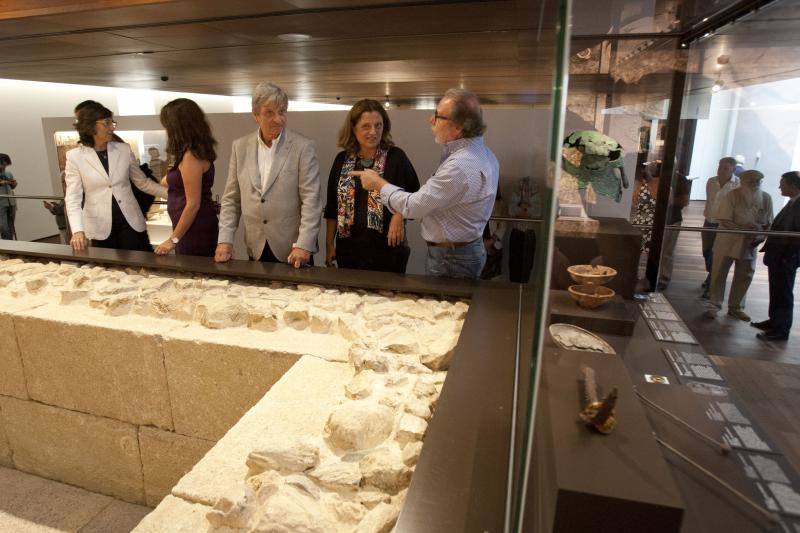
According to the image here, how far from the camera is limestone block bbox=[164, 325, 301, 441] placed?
2.17 m

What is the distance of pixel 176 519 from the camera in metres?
1.28

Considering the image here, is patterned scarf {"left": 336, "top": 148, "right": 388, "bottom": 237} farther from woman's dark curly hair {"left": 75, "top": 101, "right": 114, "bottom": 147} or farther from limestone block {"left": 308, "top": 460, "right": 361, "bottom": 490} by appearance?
limestone block {"left": 308, "top": 460, "right": 361, "bottom": 490}

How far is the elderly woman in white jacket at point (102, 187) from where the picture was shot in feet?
10.8

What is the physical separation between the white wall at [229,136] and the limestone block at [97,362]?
1970 millimetres

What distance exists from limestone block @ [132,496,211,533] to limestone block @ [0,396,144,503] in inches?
56.5

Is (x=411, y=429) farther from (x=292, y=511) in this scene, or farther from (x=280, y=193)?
(x=280, y=193)

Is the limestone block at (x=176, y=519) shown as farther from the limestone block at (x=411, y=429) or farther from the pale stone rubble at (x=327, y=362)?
the limestone block at (x=411, y=429)

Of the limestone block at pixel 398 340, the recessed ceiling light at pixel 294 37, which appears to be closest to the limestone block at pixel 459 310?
the limestone block at pixel 398 340

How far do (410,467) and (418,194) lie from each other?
134 cm

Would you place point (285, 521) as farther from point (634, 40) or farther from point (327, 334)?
point (634, 40)

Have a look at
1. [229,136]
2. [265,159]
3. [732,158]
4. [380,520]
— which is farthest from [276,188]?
[229,136]

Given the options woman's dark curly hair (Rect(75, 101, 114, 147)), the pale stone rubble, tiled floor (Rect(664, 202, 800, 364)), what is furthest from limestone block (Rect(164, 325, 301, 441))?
tiled floor (Rect(664, 202, 800, 364))

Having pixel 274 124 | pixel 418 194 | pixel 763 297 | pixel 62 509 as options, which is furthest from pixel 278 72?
pixel 763 297

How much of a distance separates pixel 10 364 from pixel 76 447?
0.57 meters
